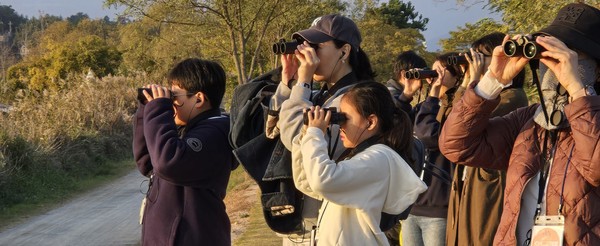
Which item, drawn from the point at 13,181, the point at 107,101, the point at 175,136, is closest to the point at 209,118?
the point at 175,136

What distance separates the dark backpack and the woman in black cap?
91mm

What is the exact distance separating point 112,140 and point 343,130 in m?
19.0

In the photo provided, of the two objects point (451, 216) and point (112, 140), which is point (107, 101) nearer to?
point (112, 140)

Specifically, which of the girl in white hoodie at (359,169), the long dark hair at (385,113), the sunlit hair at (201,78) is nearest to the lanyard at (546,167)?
the girl in white hoodie at (359,169)

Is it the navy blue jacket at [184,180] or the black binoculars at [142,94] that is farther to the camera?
the black binoculars at [142,94]

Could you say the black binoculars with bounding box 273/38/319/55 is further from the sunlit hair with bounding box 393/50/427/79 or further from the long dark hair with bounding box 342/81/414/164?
the sunlit hair with bounding box 393/50/427/79

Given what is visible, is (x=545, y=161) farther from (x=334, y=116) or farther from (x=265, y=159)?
(x=265, y=159)

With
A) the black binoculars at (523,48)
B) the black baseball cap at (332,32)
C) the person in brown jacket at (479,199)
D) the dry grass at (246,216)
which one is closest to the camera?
the black binoculars at (523,48)

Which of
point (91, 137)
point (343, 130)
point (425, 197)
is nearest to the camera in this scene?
point (343, 130)

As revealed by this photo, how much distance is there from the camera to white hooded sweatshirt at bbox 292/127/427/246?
3143 millimetres

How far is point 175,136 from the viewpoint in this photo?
3961 millimetres

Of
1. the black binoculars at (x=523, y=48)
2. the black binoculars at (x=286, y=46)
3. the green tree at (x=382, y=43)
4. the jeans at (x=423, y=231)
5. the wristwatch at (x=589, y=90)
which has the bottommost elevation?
the green tree at (x=382, y=43)

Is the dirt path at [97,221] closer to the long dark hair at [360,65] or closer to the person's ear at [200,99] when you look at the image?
the person's ear at [200,99]

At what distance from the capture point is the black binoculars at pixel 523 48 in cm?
278
